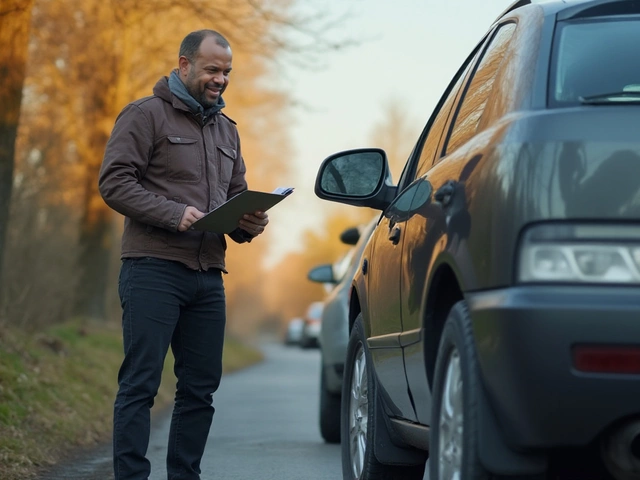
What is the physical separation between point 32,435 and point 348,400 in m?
2.86

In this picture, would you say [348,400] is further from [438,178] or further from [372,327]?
[438,178]

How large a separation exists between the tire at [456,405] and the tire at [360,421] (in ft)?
3.96

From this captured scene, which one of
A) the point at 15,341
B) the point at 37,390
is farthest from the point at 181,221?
the point at 15,341

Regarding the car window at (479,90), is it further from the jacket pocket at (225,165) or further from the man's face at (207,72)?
the jacket pocket at (225,165)

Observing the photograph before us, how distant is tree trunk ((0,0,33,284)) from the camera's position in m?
10.3

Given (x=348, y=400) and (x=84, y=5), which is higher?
(x=84, y=5)

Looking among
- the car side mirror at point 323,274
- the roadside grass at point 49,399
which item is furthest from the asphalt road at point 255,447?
the car side mirror at point 323,274

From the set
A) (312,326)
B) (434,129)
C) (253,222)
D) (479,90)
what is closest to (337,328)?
(253,222)

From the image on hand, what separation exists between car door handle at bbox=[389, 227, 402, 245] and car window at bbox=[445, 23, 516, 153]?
1.12ft

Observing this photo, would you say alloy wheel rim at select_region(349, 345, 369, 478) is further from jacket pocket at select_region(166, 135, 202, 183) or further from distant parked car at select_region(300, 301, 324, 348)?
distant parked car at select_region(300, 301, 324, 348)

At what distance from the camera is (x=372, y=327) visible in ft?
16.6

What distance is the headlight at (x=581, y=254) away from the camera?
304 centimetres

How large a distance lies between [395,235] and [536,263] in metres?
1.53

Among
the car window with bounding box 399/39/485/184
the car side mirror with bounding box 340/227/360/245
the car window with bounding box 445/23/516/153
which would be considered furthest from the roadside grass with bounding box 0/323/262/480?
the car window with bounding box 445/23/516/153
